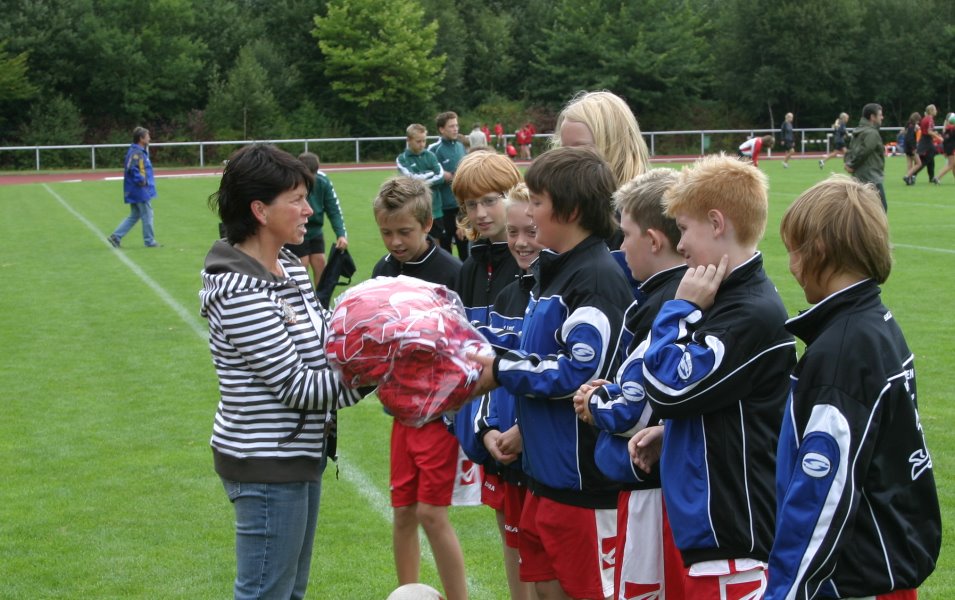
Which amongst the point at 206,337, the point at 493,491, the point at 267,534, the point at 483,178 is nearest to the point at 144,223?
the point at 206,337

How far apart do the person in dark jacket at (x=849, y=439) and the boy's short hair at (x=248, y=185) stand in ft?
5.54

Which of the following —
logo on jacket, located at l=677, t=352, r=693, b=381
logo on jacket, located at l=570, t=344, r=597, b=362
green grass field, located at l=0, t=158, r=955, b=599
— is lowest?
green grass field, located at l=0, t=158, r=955, b=599

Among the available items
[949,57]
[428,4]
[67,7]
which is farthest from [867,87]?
[67,7]

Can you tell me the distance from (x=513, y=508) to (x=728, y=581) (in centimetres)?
122

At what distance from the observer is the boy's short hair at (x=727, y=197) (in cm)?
334

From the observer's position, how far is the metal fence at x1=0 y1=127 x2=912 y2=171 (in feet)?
155

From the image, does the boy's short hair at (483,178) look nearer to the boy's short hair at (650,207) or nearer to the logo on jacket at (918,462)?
the boy's short hair at (650,207)

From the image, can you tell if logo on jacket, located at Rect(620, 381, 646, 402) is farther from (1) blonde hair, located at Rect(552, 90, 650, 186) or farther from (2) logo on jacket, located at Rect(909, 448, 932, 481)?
(1) blonde hair, located at Rect(552, 90, 650, 186)

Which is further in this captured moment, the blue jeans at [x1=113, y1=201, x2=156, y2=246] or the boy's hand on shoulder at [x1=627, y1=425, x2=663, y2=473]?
the blue jeans at [x1=113, y1=201, x2=156, y2=246]

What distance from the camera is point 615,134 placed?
500 centimetres

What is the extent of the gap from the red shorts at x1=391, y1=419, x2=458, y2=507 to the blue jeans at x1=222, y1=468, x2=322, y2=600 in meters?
1.07

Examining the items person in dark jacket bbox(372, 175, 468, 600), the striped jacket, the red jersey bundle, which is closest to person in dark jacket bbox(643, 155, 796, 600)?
the red jersey bundle

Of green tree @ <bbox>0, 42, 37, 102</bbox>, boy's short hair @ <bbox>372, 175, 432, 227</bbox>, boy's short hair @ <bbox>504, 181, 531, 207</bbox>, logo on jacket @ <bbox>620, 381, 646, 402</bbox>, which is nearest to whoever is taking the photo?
logo on jacket @ <bbox>620, 381, 646, 402</bbox>

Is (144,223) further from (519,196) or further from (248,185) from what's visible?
(248,185)
